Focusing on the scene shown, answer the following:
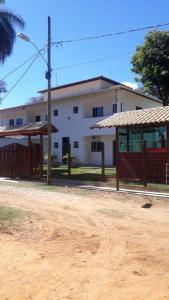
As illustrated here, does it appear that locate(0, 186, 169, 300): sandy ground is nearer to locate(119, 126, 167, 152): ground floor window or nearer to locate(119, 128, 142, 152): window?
locate(119, 126, 167, 152): ground floor window

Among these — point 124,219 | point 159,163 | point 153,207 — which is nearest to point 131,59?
point 159,163

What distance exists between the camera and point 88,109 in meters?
35.5

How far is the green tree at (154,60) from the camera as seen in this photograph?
29.9m

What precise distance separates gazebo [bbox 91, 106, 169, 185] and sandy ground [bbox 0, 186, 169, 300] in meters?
6.35

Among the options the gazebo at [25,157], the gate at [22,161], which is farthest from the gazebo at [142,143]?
the gate at [22,161]

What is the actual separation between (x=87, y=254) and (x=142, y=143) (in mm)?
12433

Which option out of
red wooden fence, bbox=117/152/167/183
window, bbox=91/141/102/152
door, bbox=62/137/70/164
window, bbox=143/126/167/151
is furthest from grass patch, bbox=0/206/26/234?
door, bbox=62/137/70/164

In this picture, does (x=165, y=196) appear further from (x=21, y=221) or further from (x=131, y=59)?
(x=131, y=59)

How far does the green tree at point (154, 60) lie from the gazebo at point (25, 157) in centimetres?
1045

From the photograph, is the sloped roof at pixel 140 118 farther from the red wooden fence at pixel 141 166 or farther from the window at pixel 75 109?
the window at pixel 75 109

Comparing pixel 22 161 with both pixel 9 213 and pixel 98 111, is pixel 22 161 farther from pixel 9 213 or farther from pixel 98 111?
pixel 98 111

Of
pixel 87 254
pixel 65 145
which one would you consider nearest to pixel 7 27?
pixel 65 145

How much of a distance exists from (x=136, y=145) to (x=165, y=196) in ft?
19.1

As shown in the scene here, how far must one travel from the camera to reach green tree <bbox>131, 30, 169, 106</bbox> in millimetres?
29891
